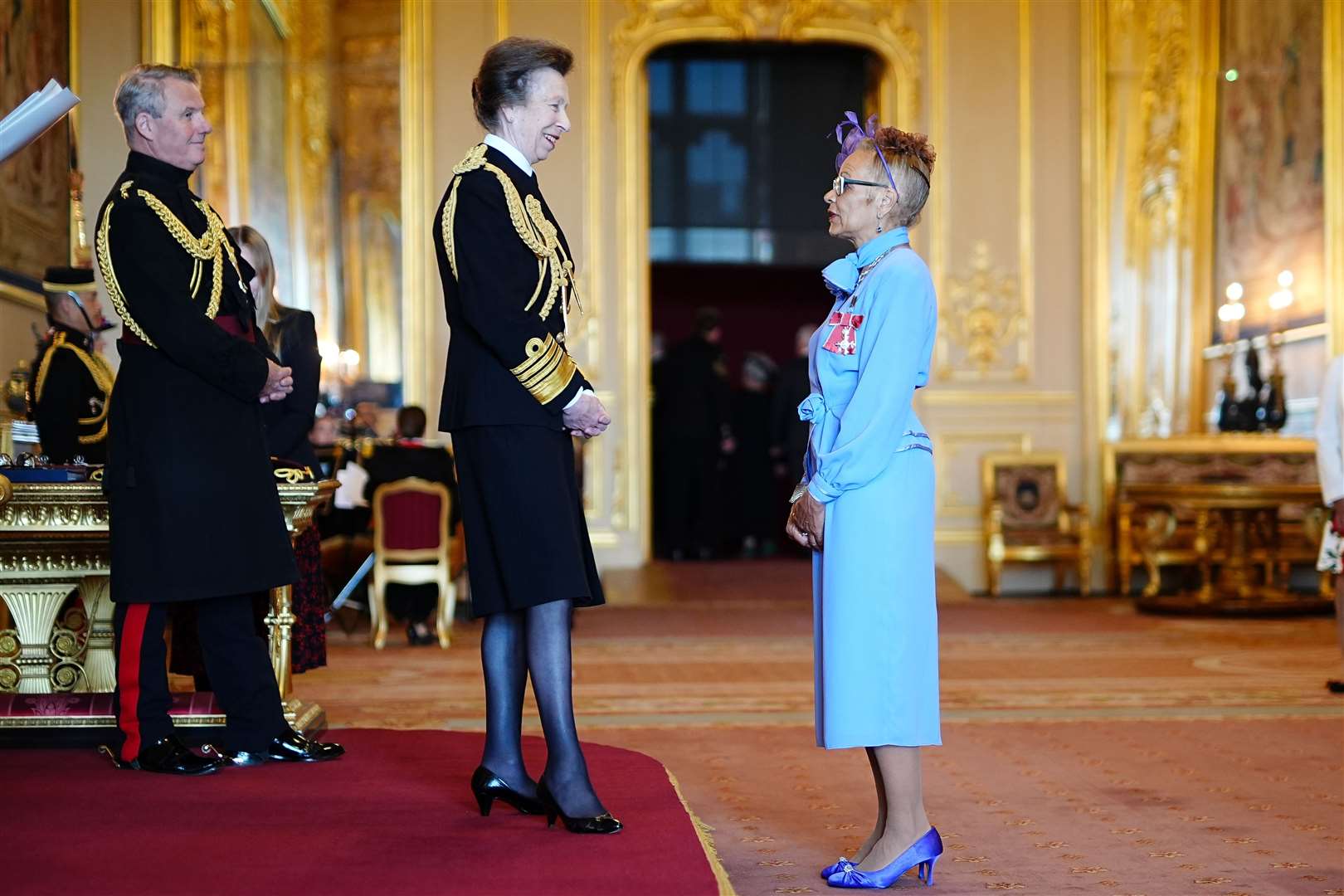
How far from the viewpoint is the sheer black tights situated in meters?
2.89

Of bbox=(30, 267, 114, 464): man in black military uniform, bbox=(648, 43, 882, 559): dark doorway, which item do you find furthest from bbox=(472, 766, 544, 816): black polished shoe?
bbox=(648, 43, 882, 559): dark doorway

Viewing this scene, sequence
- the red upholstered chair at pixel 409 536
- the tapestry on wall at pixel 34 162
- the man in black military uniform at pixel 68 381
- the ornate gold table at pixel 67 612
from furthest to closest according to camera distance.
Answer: the red upholstered chair at pixel 409 536
the tapestry on wall at pixel 34 162
the man in black military uniform at pixel 68 381
the ornate gold table at pixel 67 612

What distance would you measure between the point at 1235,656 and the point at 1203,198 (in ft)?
15.2

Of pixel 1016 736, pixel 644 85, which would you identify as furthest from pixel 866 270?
pixel 644 85

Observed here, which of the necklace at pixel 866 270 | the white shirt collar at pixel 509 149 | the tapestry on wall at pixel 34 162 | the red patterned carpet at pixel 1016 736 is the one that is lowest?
the red patterned carpet at pixel 1016 736

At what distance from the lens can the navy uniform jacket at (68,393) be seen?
4629 millimetres

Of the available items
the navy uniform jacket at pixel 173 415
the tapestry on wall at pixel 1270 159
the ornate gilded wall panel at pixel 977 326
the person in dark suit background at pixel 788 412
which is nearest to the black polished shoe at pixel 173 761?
the navy uniform jacket at pixel 173 415

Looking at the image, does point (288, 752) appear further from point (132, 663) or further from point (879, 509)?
point (879, 509)

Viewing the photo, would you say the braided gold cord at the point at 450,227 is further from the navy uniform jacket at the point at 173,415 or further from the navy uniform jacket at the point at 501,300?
the navy uniform jacket at the point at 173,415

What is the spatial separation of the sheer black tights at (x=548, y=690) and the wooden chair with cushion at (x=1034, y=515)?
6781 millimetres

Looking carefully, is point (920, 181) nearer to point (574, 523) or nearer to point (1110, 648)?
point (574, 523)

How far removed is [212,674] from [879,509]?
1.76m

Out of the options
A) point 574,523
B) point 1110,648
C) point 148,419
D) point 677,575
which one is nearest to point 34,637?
point 148,419

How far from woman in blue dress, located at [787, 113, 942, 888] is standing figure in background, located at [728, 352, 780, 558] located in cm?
901
